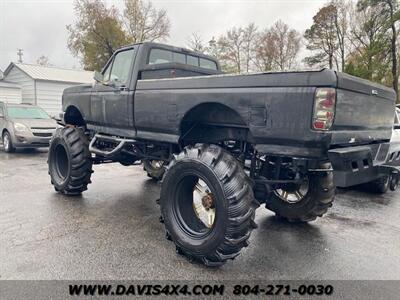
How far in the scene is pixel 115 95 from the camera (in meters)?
4.57

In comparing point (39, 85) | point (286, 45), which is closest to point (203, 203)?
point (39, 85)

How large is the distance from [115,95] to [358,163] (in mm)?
3188

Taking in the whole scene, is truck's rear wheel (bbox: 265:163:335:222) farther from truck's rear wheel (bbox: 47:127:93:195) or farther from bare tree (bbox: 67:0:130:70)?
bare tree (bbox: 67:0:130:70)

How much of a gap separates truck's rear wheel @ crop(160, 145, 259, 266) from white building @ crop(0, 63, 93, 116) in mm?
20070

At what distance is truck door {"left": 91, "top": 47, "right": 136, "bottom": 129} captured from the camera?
4.38m

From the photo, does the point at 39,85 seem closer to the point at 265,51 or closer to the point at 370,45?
the point at 265,51

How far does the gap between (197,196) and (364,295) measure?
6.00 feet

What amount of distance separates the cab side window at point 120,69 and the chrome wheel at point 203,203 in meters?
1.79

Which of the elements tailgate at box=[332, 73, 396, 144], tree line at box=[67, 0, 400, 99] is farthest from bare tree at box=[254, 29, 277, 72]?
tailgate at box=[332, 73, 396, 144]

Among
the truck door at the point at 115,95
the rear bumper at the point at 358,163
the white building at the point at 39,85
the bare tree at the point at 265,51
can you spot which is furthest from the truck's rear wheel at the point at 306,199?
the bare tree at the point at 265,51

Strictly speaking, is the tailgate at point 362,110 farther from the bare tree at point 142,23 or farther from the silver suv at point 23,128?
the bare tree at point 142,23

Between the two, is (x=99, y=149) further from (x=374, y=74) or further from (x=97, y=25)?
(x=97, y=25)

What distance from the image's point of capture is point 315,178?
4.23 metres

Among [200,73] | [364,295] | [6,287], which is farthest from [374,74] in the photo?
[6,287]
